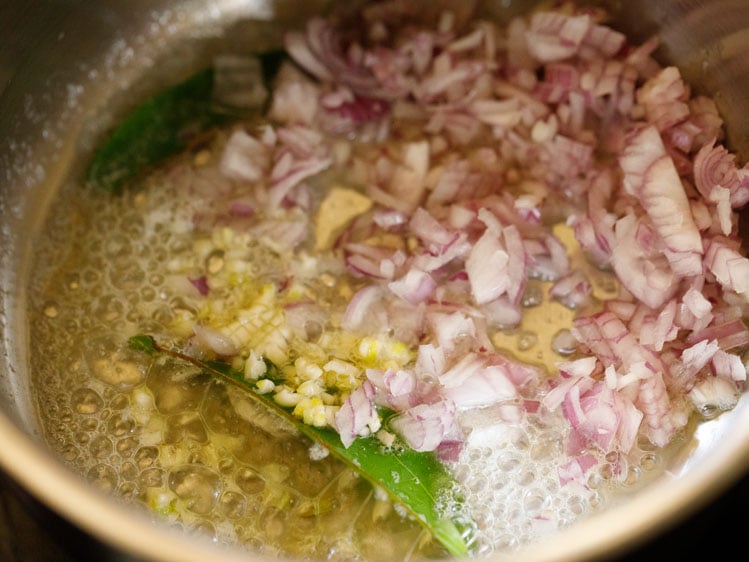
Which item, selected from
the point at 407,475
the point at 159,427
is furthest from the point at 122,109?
the point at 407,475

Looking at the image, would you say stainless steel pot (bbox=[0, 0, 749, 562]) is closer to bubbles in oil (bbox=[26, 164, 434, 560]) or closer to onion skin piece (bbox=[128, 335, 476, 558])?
bubbles in oil (bbox=[26, 164, 434, 560])

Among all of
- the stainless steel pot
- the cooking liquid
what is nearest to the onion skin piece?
the cooking liquid

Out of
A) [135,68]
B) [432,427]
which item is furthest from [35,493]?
[135,68]

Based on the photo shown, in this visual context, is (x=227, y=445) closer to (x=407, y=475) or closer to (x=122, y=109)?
(x=407, y=475)

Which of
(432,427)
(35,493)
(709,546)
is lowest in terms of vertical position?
(709,546)

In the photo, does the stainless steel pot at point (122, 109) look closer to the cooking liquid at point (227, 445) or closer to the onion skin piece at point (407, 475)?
the cooking liquid at point (227, 445)

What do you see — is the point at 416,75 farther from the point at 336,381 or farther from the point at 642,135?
the point at 336,381

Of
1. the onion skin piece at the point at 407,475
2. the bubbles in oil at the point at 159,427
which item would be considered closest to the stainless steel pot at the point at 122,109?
the bubbles in oil at the point at 159,427
